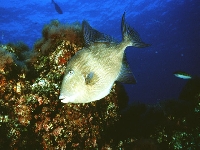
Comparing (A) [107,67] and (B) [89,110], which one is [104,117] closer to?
(B) [89,110]

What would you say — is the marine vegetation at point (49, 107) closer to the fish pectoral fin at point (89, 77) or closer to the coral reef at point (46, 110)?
the coral reef at point (46, 110)

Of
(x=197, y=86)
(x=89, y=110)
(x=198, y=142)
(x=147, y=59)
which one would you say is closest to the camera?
(x=89, y=110)

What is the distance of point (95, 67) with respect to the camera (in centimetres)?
227

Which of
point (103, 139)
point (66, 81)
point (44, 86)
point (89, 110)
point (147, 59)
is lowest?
point (147, 59)

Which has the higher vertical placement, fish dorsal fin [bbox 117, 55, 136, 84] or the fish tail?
the fish tail

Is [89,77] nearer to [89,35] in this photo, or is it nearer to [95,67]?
[95,67]

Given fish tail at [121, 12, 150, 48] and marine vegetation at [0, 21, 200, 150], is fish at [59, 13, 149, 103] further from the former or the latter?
marine vegetation at [0, 21, 200, 150]

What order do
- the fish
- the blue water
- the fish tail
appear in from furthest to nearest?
1. the blue water
2. the fish tail
3. the fish

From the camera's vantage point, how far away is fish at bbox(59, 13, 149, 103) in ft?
6.68

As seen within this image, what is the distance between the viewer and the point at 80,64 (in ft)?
7.07

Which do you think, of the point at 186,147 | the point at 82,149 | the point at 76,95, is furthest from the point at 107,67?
the point at 186,147

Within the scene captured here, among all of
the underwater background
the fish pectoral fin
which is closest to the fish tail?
the underwater background

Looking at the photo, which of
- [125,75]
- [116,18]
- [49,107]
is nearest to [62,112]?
[49,107]

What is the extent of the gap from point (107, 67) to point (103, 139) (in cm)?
253
